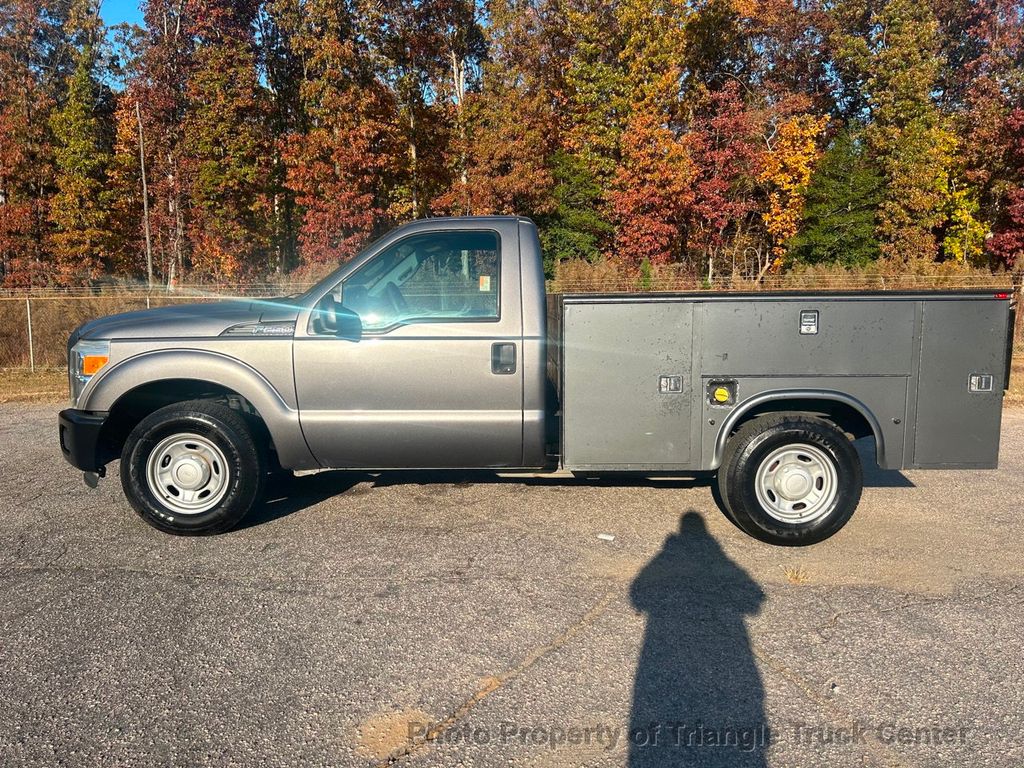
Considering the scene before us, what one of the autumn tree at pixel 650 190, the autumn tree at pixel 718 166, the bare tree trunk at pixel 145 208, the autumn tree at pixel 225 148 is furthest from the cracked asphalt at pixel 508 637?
the bare tree trunk at pixel 145 208

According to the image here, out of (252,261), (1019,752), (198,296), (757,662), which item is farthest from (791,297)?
(252,261)

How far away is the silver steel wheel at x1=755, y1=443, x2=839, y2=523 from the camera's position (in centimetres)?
518

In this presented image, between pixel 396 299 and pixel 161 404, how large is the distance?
76.7 inches

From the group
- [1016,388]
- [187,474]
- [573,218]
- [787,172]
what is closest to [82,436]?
[187,474]

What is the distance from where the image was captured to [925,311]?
4.96 metres

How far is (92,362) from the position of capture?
5.30 metres

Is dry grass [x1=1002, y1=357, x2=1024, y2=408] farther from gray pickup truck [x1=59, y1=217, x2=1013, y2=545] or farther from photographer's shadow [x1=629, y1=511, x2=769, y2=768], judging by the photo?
photographer's shadow [x1=629, y1=511, x2=769, y2=768]

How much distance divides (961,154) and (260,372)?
3683cm

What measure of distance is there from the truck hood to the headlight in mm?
61

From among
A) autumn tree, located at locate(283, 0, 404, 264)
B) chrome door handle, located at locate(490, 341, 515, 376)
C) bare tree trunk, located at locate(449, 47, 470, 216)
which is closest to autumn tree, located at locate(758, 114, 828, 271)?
bare tree trunk, located at locate(449, 47, 470, 216)

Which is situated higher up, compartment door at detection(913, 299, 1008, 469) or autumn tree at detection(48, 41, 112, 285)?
autumn tree at detection(48, 41, 112, 285)

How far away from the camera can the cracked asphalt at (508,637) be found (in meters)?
3.04

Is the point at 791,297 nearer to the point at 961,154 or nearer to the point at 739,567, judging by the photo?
the point at 739,567

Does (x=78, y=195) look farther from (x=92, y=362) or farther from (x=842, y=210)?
(x=842, y=210)
